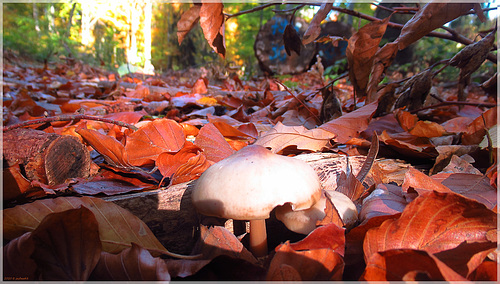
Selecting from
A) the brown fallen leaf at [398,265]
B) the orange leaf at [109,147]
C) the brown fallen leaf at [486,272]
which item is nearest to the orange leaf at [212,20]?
the orange leaf at [109,147]

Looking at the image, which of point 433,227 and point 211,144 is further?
point 211,144

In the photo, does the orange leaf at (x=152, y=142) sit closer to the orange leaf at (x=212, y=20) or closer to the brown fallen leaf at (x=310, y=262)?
the orange leaf at (x=212, y=20)

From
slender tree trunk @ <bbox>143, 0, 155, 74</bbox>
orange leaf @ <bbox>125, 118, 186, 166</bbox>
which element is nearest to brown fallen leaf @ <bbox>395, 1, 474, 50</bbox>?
orange leaf @ <bbox>125, 118, 186, 166</bbox>

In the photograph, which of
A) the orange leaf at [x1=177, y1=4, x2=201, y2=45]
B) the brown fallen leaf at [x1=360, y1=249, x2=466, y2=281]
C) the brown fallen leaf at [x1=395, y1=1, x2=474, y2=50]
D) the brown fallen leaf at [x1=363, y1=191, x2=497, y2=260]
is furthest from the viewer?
the orange leaf at [x1=177, y1=4, x2=201, y2=45]

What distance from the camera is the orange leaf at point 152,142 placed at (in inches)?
52.4

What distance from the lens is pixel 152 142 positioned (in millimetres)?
1368

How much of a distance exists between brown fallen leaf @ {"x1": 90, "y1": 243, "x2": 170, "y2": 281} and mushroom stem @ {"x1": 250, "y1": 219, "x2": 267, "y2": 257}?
12.6 inches

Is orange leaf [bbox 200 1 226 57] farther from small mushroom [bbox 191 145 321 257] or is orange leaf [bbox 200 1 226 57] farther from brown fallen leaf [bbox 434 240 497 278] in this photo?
brown fallen leaf [bbox 434 240 497 278]

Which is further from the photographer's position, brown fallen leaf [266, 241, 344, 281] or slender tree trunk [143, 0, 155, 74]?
slender tree trunk [143, 0, 155, 74]

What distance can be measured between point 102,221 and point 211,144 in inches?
21.8

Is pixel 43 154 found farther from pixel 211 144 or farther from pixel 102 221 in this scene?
pixel 211 144

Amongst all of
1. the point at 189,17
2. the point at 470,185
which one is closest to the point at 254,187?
the point at 470,185

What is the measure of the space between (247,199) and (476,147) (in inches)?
48.5

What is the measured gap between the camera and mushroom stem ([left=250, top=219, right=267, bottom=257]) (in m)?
0.96
